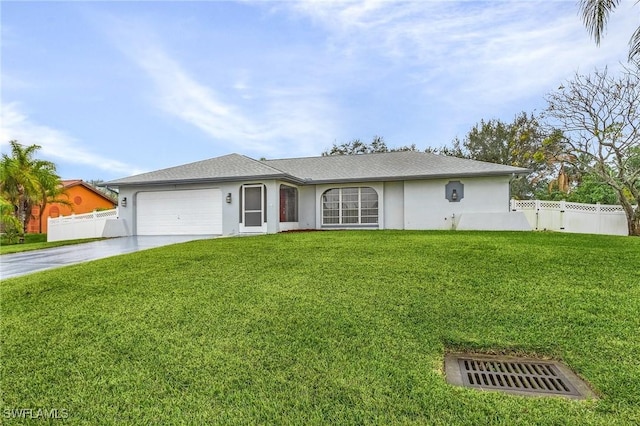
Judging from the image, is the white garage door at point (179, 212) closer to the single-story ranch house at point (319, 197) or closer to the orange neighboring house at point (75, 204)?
the single-story ranch house at point (319, 197)

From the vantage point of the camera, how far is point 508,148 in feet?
95.1

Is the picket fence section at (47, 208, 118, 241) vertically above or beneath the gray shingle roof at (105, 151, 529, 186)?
beneath

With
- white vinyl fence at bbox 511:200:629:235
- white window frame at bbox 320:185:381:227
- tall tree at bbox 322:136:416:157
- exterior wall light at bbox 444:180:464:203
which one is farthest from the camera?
tall tree at bbox 322:136:416:157

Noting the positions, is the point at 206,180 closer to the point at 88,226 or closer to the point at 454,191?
the point at 88,226

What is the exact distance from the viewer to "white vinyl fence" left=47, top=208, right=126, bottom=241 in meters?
16.7

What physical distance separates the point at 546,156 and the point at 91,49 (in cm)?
2200

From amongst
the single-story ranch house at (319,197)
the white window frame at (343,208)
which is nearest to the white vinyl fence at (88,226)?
the single-story ranch house at (319,197)

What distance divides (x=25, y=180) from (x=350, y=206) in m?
18.2

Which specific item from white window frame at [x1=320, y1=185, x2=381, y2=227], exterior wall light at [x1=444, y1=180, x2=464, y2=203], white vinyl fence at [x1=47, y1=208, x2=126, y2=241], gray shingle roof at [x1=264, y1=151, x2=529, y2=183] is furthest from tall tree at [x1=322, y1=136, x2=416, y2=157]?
white vinyl fence at [x1=47, y1=208, x2=126, y2=241]

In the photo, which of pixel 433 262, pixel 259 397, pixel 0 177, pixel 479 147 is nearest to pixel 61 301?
pixel 259 397

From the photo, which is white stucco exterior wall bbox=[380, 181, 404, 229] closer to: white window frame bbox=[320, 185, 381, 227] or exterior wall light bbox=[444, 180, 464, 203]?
white window frame bbox=[320, 185, 381, 227]

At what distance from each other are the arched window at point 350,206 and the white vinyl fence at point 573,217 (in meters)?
6.31

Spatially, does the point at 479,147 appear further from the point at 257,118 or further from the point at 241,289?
the point at 241,289

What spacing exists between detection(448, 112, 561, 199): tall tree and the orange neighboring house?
1242 inches
